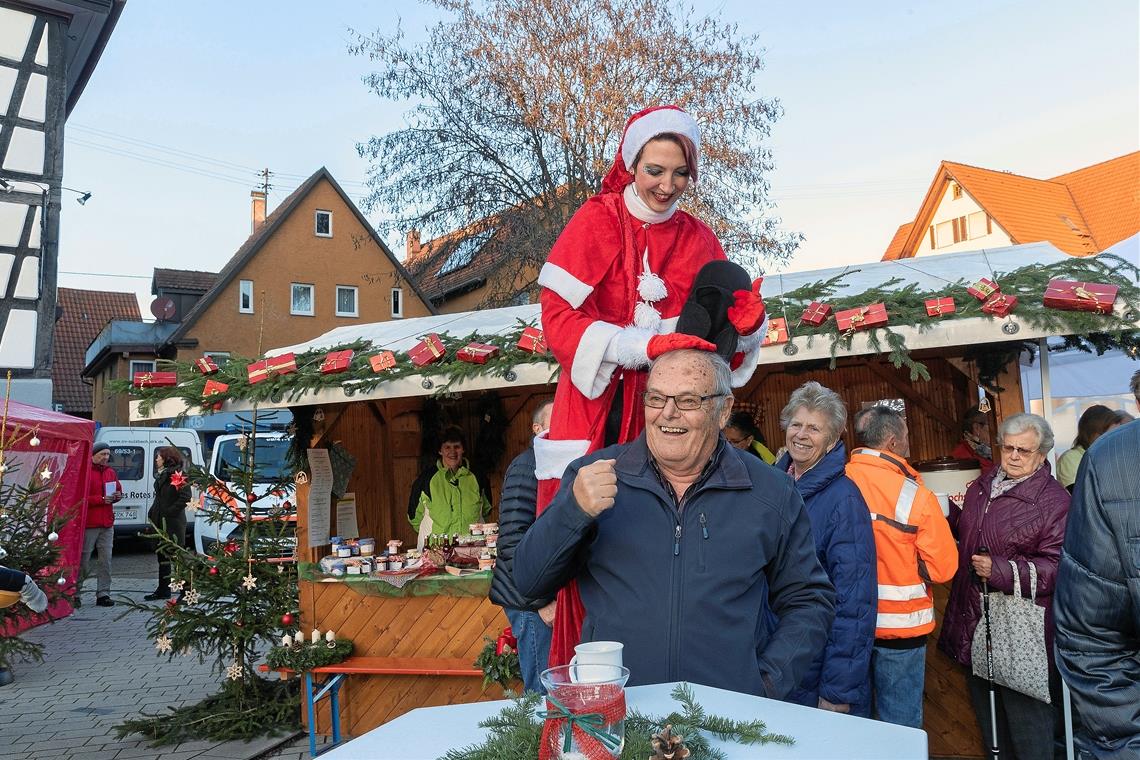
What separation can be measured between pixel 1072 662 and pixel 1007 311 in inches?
143

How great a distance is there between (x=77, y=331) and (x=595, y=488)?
4217 centimetres

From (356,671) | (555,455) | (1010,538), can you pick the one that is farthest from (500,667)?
(555,455)

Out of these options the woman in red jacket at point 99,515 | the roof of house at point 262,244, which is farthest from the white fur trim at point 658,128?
the roof of house at point 262,244

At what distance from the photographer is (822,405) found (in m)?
4.00

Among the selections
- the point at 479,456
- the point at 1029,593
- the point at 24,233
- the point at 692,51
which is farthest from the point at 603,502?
the point at 692,51

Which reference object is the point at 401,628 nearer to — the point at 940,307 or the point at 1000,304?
the point at 940,307

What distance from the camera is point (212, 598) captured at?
6.02 meters

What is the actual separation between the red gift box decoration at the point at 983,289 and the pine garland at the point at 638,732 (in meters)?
4.11

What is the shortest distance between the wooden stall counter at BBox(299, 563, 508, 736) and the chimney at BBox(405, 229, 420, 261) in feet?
36.9

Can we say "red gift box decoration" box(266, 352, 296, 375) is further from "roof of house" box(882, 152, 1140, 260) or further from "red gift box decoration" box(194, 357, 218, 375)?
"roof of house" box(882, 152, 1140, 260)

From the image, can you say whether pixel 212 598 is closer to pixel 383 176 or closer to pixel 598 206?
pixel 598 206

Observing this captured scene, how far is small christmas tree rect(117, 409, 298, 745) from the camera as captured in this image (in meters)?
5.98

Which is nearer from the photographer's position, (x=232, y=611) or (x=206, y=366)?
(x=232, y=611)

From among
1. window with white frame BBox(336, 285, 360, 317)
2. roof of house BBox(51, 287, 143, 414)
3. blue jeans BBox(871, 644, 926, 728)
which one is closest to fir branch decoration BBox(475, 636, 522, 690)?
blue jeans BBox(871, 644, 926, 728)
